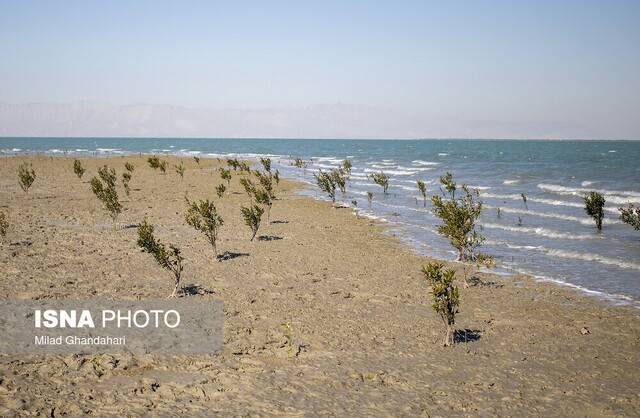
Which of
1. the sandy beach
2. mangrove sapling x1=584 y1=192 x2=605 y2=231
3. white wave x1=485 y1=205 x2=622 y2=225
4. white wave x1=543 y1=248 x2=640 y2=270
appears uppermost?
mangrove sapling x1=584 y1=192 x2=605 y2=231

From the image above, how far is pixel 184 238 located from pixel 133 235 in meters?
2.16

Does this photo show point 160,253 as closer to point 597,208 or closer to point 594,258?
point 594,258

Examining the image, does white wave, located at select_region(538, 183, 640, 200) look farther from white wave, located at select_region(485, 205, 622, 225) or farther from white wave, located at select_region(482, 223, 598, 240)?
white wave, located at select_region(482, 223, 598, 240)

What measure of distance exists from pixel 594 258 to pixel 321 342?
553 inches

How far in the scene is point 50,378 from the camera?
796cm

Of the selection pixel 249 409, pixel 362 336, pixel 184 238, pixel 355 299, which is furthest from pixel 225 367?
pixel 184 238

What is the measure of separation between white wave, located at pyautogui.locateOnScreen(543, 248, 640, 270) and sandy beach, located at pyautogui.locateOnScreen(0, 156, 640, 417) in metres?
4.72

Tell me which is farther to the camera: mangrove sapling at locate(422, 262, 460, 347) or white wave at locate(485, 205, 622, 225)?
white wave at locate(485, 205, 622, 225)

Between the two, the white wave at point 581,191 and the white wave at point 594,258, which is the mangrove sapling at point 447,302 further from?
the white wave at point 581,191

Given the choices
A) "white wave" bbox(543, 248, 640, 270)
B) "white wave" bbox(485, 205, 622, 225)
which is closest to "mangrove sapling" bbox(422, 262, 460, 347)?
"white wave" bbox(543, 248, 640, 270)

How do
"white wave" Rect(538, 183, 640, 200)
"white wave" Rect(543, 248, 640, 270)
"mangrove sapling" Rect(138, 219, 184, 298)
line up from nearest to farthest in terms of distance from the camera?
"mangrove sapling" Rect(138, 219, 184, 298) → "white wave" Rect(543, 248, 640, 270) → "white wave" Rect(538, 183, 640, 200)

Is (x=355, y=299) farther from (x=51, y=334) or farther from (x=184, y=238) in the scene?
(x=184, y=238)

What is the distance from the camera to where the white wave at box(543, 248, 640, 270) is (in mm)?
17969

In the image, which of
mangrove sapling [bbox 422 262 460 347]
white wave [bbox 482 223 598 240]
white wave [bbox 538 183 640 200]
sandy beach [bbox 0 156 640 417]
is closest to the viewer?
sandy beach [bbox 0 156 640 417]
